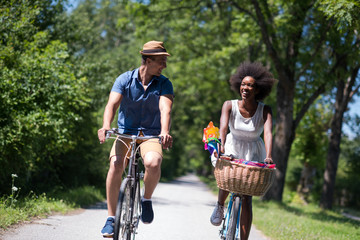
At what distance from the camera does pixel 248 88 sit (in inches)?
202

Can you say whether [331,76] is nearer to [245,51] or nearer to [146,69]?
[245,51]

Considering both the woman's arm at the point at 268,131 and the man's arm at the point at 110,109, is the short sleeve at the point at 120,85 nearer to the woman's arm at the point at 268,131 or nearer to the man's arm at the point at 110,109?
the man's arm at the point at 110,109

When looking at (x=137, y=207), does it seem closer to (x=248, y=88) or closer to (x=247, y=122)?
(x=247, y=122)

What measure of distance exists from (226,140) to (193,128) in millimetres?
35949

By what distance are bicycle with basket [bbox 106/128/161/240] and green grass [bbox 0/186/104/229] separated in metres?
2.22

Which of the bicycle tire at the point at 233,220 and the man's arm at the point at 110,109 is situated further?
the bicycle tire at the point at 233,220

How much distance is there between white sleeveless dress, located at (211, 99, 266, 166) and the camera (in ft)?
16.7

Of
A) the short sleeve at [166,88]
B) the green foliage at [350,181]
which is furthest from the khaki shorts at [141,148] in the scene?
the green foliage at [350,181]

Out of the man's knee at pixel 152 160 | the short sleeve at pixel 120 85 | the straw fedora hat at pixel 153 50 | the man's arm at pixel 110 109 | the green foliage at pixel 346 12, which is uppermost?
the green foliage at pixel 346 12

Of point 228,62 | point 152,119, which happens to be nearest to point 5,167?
point 152,119

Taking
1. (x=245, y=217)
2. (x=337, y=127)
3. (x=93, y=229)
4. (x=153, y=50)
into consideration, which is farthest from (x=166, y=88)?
(x=337, y=127)

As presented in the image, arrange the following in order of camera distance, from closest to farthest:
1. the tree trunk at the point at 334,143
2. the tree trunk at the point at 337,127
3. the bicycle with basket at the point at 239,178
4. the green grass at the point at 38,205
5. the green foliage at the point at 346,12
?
the bicycle with basket at the point at 239,178, the green grass at the point at 38,205, the green foliage at the point at 346,12, the tree trunk at the point at 337,127, the tree trunk at the point at 334,143

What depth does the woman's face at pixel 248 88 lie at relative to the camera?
16.8ft

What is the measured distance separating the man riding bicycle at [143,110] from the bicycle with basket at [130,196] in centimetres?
11
